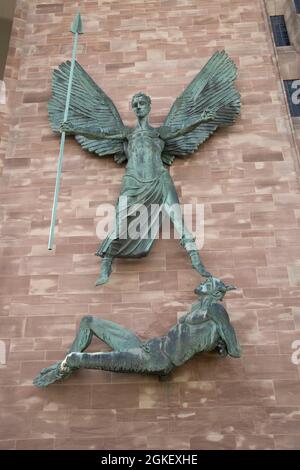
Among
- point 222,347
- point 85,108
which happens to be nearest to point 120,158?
point 85,108

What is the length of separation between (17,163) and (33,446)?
5.26 meters

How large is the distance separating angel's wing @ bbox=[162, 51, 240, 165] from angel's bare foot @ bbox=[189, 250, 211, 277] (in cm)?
218

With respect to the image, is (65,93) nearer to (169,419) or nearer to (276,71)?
(276,71)

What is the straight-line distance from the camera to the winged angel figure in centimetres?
963

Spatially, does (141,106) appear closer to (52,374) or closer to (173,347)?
(173,347)

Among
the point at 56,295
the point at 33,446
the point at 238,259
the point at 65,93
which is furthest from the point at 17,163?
the point at 33,446

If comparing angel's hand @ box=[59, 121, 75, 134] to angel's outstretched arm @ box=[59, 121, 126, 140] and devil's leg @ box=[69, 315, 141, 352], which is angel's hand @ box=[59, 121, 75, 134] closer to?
angel's outstretched arm @ box=[59, 121, 126, 140]

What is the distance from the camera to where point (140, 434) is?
8.20 m

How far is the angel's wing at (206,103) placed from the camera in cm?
1082

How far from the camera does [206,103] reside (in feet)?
36.8

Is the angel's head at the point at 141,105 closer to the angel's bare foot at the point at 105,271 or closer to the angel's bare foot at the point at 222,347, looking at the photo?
the angel's bare foot at the point at 105,271

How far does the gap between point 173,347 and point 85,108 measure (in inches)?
207

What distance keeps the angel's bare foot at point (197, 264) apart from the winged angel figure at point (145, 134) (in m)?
0.02

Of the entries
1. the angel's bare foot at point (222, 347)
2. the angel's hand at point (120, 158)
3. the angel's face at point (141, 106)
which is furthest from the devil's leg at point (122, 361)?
the angel's face at point (141, 106)
